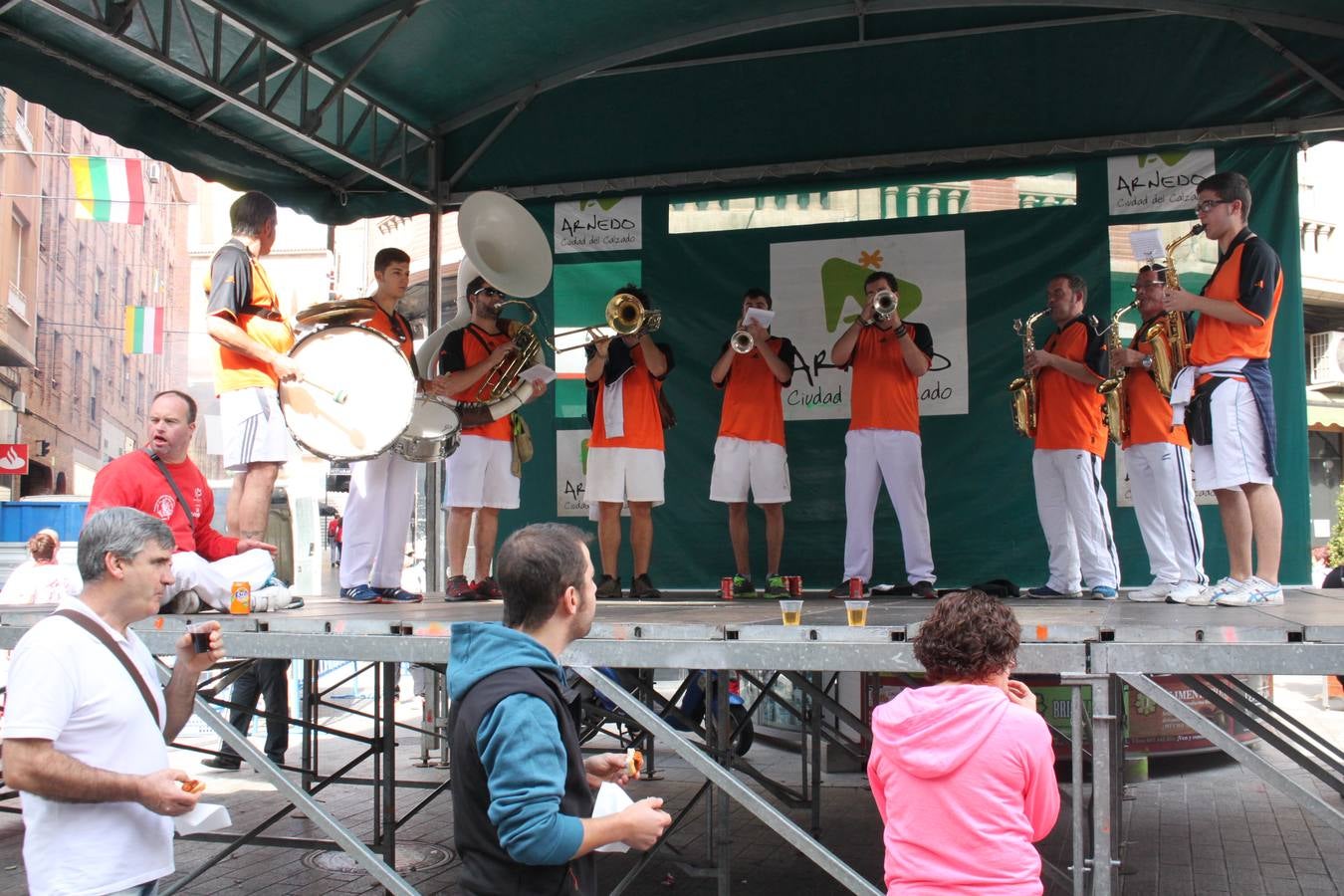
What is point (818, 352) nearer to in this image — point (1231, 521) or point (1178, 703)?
point (1231, 521)

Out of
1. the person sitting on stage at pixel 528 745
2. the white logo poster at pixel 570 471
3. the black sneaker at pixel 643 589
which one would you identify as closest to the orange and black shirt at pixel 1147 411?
the black sneaker at pixel 643 589

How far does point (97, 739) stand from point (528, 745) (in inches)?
49.2

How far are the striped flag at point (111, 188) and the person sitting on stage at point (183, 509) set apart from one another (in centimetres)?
1540

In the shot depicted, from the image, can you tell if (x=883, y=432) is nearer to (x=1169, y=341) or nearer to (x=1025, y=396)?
(x=1025, y=396)

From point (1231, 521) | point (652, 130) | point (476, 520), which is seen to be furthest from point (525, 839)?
point (652, 130)

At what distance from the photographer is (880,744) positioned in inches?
99.3

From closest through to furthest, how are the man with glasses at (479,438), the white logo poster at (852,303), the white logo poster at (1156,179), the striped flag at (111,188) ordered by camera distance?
1. the man with glasses at (479,438)
2. the white logo poster at (1156,179)
3. the white logo poster at (852,303)
4. the striped flag at (111,188)

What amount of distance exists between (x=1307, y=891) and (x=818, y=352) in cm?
416

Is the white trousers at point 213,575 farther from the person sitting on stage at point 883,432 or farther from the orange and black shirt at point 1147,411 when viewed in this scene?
the orange and black shirt at point 1147,411

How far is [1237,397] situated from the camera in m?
4.93

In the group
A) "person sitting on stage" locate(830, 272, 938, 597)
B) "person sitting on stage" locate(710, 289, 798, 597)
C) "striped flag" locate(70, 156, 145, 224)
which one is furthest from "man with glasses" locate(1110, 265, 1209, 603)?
"striped flag" locate(70, 156, 145, 224)

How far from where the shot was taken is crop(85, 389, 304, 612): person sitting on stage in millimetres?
4594

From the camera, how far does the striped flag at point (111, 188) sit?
1856 centimetres

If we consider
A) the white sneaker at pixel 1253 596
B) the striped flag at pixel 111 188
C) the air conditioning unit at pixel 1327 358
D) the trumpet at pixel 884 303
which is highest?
the striped flag at pixel 111 188
